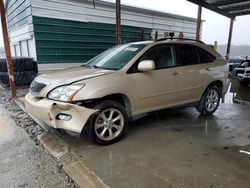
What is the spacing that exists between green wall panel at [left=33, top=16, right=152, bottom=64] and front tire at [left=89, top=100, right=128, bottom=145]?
6.08m

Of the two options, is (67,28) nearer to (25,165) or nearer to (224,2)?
(224,2)

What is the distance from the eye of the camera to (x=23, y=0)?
891 centimetres

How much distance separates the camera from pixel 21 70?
824cm

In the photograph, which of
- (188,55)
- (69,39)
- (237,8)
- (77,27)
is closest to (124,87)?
(188,55)

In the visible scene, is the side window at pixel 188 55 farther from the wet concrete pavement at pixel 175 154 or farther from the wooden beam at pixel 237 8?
the wooden beam at pixel 237 8

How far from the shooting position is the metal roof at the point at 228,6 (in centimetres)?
912

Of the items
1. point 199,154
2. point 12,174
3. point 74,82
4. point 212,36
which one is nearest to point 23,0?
point 74,82

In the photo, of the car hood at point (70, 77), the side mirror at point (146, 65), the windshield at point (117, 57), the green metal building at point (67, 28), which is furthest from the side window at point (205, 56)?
the green metal building at point (67, 28)

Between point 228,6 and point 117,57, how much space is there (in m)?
8.27

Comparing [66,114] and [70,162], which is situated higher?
[66,114]

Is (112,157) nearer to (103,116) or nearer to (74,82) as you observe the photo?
(103,116)

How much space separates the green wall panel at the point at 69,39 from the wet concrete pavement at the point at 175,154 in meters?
5.63

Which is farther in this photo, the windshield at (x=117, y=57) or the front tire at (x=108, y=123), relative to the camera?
the windshield at (x=117, y=57)

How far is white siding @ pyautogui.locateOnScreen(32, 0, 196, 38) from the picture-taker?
27.5 ft
